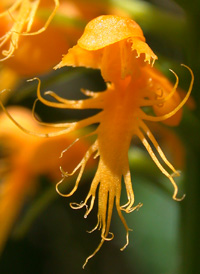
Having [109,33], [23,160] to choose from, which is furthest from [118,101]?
[23,160]

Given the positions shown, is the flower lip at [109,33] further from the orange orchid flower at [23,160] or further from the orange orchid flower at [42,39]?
the orange orchid flower at [23,160]

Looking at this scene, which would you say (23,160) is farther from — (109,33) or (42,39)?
(109,33)

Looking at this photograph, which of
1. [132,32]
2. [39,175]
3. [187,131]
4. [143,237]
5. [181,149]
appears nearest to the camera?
[132,32]

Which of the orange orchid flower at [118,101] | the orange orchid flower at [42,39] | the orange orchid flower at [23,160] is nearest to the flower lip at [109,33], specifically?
the orange orchid flower at [118,101]

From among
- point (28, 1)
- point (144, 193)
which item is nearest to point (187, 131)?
point (28, 1)

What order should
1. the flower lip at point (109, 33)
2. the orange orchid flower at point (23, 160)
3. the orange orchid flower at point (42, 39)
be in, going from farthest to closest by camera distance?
the orange orchid flower at point (23, 160)
the orange orchid flower at point (42, 39)
the flower lip at point (109, 33)

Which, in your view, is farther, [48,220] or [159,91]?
[48,220]

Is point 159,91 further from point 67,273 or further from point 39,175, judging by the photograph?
point 67,273

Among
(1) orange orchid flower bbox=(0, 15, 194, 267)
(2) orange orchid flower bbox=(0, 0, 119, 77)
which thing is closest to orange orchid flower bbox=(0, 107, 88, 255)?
(2) orange orchid flower bbox=(0, 0, 119, 77)
